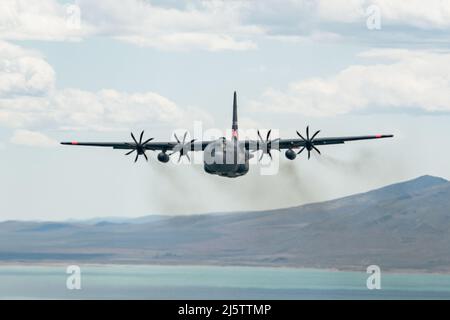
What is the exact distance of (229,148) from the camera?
99.4m

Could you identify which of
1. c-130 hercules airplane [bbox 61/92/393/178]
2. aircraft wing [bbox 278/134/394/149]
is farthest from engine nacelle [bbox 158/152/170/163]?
aircraft wing [bbox 278/134/394/149]

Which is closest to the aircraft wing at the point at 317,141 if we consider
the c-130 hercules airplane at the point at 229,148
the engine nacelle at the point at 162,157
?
the c-130 hercules airplane at the point at 229,148

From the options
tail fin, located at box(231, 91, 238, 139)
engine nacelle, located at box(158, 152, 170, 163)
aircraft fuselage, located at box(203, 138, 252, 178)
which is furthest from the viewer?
tail fin, located at box(231, 91, 238, 139)

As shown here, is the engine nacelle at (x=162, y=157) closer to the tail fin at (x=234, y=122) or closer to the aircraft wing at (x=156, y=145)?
the aircraft wing at (x=156, y=145)

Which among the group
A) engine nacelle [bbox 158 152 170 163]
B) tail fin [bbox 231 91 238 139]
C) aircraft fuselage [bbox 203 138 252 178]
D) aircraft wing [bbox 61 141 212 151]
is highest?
tail fin [bbox 231 91 238 139]

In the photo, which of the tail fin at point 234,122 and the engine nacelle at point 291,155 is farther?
the tail fin at point 234,122

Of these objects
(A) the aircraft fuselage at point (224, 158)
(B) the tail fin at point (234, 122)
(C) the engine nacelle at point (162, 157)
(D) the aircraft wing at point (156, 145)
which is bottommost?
(A) the aircraft fuselage at point (224, 158)

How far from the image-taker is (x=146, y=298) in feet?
525

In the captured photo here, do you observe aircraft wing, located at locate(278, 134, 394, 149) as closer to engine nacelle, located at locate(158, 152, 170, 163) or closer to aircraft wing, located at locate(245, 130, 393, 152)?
aircraft wing, located at locate(245, 130, 393, 152)

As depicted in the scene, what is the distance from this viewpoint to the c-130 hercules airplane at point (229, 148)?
98938mm

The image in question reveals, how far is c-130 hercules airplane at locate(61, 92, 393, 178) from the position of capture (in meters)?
98.9

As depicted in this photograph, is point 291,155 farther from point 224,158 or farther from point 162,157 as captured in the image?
point 162,157
